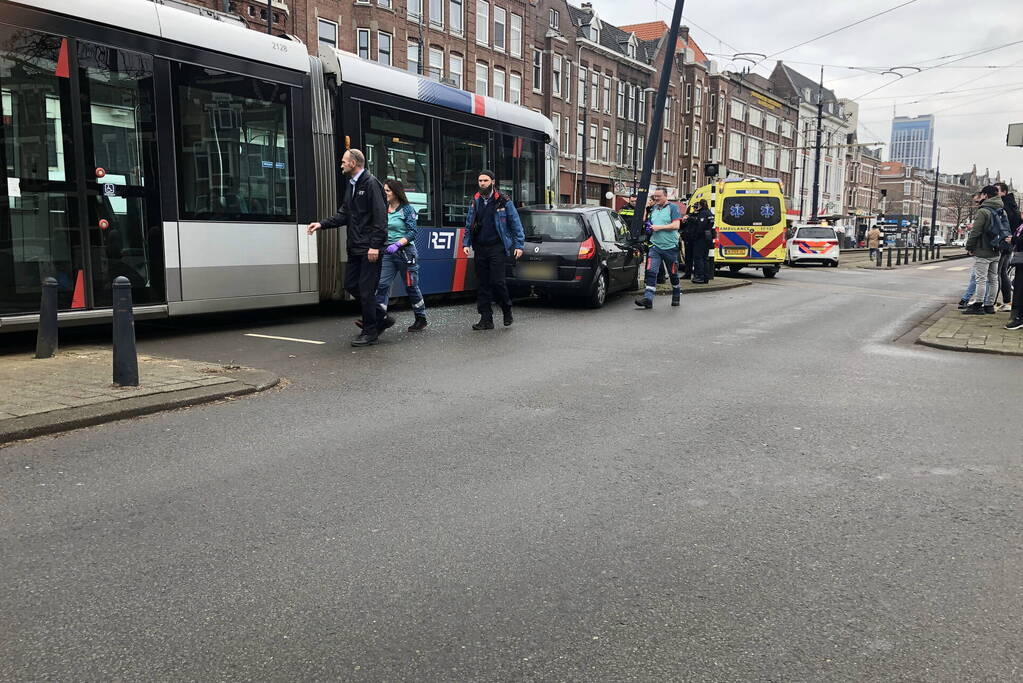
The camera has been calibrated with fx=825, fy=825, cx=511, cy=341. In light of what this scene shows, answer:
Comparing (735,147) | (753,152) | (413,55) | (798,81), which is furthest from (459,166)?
(798,81)

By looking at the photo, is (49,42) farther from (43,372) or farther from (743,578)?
(743,578)

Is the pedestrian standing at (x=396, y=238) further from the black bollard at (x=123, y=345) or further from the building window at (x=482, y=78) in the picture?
the building window at (x=482, y=78)

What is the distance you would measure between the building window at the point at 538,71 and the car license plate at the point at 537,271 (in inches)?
1531

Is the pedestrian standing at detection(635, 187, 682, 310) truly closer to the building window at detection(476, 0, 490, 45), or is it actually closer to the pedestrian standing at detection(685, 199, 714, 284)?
the pedestrian standing at detection(685, 199, 714, 284)

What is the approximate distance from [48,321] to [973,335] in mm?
10097

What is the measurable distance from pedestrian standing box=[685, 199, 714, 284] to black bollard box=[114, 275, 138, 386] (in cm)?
1390

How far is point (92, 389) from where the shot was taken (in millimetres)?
5902

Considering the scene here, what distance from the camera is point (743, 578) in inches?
123

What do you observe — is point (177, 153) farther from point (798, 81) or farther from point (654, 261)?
point (798, 81)

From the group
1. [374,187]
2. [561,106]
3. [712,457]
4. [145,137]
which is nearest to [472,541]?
[712,457]

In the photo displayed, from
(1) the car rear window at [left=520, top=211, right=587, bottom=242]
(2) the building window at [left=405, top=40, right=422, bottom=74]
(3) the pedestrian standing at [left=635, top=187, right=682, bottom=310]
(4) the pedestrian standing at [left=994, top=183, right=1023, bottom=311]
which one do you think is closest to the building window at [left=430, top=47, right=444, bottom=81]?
(2) the building window at [left=405, top=40, right=422, bottom=74]

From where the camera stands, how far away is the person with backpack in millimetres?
12320

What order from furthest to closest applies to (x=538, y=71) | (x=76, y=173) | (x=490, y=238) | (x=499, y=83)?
1. (x=538, y=71)
2. (x=499, y=83)
3. (x=490, y=238)
4. (x=76, y=173)

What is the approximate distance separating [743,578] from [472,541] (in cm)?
109
